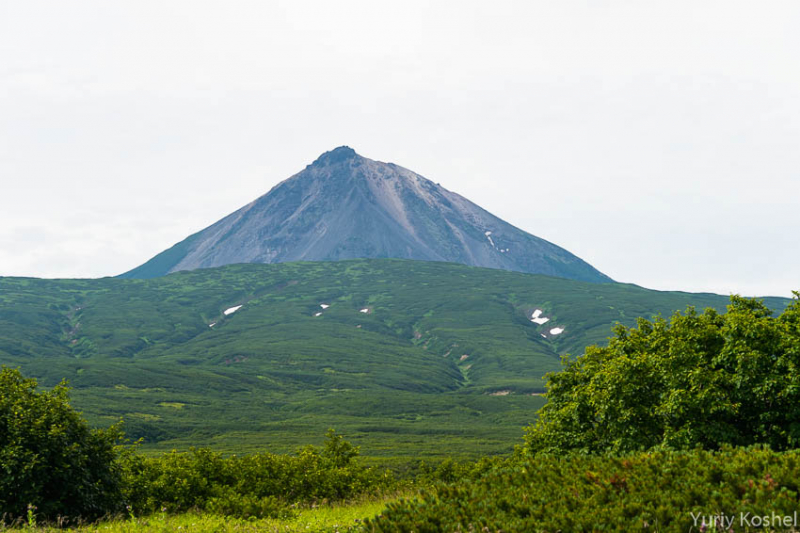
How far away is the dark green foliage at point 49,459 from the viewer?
21234mm

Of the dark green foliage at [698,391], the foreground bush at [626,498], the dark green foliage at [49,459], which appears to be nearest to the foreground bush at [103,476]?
the dark green foliage at [49,459]

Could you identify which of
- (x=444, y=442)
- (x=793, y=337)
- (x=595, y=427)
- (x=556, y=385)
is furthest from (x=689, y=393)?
(x=444, y=442)

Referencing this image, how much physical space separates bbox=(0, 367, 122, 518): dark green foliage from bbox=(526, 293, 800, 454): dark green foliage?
21490 mm

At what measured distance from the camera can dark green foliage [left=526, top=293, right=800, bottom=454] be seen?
88.3 feet

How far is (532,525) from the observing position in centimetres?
1355

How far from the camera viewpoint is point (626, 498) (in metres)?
14.1

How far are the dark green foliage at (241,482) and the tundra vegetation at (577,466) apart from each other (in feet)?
0.31

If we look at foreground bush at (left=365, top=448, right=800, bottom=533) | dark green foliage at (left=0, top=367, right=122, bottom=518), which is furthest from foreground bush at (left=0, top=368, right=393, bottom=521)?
foreground bush at (left=365, top=448, right=800, bottom=533)

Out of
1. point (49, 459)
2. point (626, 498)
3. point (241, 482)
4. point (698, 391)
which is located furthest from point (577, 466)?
point (241, 482)

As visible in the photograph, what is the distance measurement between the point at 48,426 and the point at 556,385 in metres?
30.7

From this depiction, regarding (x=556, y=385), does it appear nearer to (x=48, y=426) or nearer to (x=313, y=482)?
→ (x=313, y=482)

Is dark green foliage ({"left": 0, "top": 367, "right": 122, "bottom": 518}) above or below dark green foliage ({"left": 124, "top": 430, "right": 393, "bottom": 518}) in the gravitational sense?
above

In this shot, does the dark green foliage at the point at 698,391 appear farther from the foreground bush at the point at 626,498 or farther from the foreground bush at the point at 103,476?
the foreground bush at the point at 103,476

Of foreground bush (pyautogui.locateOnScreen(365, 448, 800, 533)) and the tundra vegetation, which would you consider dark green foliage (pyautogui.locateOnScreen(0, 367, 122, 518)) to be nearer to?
the tundra vegetation
